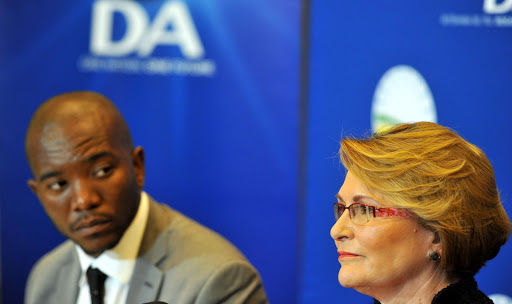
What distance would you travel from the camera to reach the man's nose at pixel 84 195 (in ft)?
7.63

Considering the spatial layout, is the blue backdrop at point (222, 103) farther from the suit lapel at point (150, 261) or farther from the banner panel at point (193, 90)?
the suit lapel at point (150, 261)

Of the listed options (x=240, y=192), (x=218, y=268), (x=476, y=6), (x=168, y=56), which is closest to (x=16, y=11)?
(x=168, y=56)

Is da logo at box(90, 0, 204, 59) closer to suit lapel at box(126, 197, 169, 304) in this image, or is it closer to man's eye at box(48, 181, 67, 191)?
suit lapel at box(126, 197, 169, 304)

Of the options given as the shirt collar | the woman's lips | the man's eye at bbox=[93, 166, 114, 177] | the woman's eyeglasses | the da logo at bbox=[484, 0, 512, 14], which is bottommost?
the shirt collar

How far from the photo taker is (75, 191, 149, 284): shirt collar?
8.04 ft

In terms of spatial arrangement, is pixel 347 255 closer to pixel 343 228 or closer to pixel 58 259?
pixel 343 228

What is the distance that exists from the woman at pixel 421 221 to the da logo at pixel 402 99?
1390mm

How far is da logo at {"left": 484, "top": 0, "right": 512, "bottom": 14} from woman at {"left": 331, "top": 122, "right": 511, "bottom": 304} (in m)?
1.44

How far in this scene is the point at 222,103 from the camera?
12.2 ft

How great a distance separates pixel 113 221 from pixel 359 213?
100 cm

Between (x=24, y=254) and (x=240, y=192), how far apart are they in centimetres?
135

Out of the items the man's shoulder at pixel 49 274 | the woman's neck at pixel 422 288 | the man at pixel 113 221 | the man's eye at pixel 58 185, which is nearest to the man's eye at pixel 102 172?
the man at pixel 113 221

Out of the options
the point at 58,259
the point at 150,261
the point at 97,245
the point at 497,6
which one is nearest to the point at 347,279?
the point at 150,261

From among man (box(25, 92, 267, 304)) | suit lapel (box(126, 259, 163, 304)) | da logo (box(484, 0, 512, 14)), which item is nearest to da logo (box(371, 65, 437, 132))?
da logo (box(484, 0, 512, 14))
